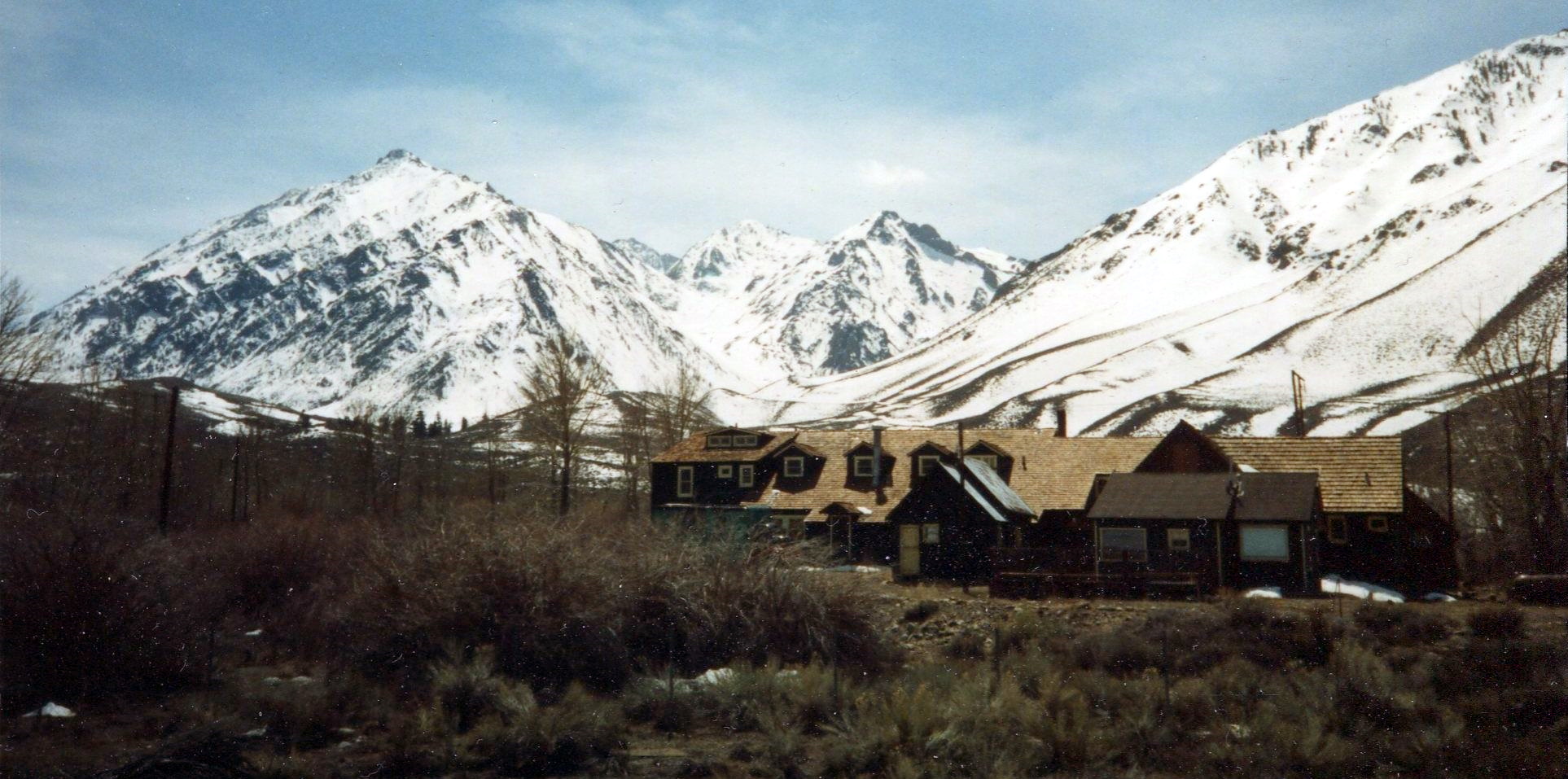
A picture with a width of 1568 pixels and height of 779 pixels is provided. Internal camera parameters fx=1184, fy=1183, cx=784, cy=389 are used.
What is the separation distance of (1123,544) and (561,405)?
91.8ft

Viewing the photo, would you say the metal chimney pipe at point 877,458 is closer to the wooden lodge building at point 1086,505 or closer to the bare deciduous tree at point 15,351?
the wooden lodge building at point 1086,505

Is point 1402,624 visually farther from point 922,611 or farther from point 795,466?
point 795,466

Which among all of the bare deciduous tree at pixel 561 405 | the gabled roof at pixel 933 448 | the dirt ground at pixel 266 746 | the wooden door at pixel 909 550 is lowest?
the dirt ground at pixel 266 746

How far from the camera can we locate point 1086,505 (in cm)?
4803

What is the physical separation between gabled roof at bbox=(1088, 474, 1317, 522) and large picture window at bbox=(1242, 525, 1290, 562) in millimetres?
436

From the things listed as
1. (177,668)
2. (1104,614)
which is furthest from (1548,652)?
(177,668)

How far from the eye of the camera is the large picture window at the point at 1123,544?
40500 millimetres

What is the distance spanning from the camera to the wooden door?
1736 inches

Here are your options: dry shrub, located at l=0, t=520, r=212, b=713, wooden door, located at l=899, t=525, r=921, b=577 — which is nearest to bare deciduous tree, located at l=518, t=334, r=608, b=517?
wooden door, located at l=899, t=525, r=921, b=577

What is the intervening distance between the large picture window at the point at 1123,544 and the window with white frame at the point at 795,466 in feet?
52.9

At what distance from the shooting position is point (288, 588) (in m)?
37.1

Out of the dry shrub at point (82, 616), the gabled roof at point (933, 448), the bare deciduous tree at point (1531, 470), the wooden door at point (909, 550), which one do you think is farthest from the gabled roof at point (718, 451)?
the dry shrub at point (82, 616)

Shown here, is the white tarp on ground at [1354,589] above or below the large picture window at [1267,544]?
below

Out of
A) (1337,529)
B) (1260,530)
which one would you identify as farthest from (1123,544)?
(1337,529)
